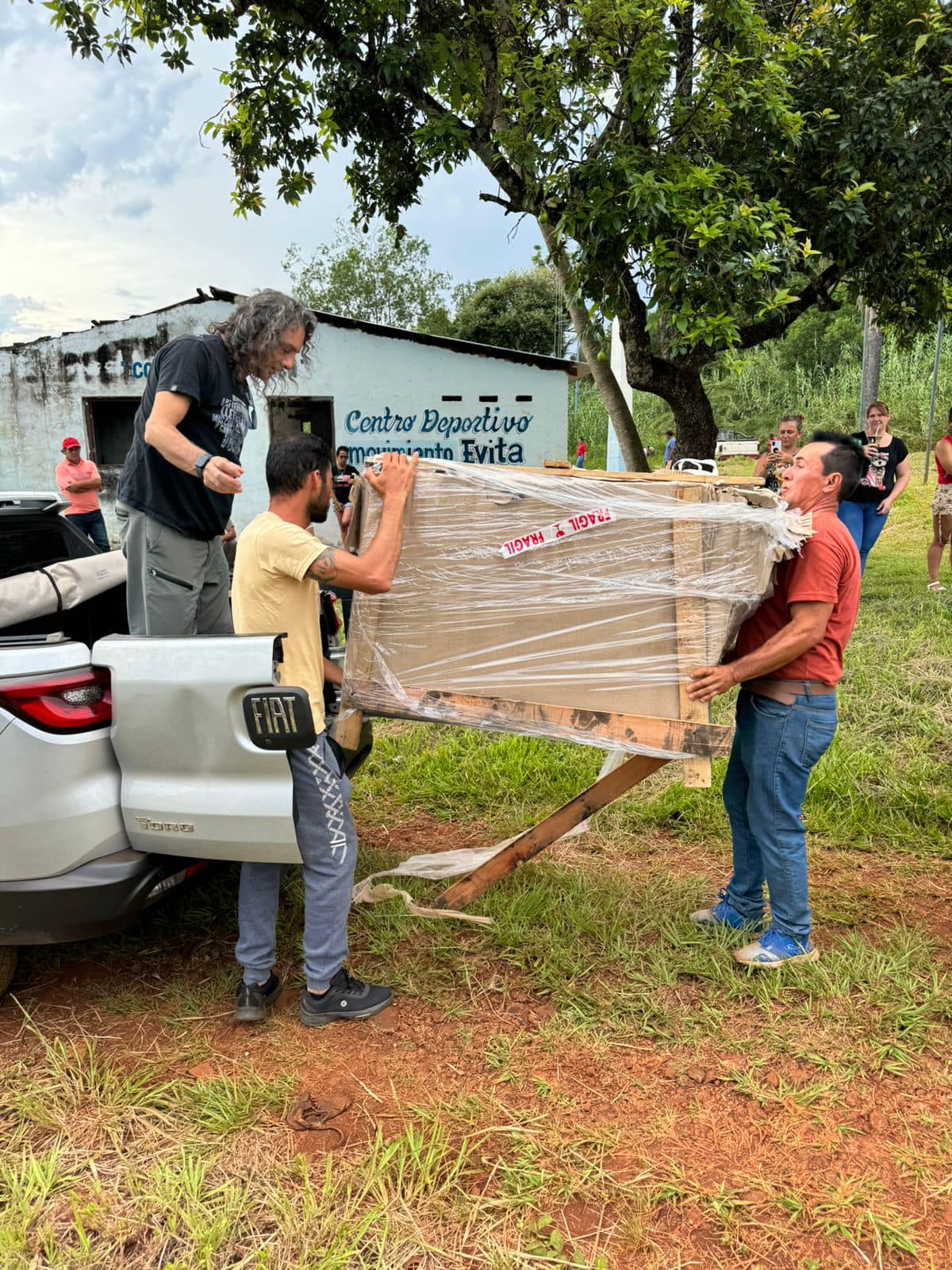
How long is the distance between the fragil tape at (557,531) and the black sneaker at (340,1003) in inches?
53.8

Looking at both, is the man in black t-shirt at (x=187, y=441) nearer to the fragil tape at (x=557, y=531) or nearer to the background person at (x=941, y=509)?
the fragil tape at (x=557, y=531)

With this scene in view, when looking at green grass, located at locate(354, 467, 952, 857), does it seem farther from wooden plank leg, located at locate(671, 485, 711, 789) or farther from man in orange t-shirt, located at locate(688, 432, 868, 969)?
wooden plank leg, located at locate(671, 485, 711, 789)

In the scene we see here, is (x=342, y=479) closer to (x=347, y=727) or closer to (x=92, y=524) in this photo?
(x=92, y=524)

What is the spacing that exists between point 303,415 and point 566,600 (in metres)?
12.4

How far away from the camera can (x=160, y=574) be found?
298 centimetres

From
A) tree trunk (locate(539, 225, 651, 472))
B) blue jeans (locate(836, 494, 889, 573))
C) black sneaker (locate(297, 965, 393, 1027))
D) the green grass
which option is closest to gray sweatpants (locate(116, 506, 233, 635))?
black sneaker (locate(297, 965, 393, 1027))

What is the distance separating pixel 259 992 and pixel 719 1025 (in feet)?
4.42

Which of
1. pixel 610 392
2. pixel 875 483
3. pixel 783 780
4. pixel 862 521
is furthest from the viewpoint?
pixel 610 392

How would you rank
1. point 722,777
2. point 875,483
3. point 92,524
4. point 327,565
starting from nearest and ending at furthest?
point 327,565, point 722,777, point 875,483, point 92,524

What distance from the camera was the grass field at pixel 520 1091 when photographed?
1.87 metres

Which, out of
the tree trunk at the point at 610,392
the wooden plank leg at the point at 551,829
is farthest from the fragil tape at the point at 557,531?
the tree trunk at the point at 610,392

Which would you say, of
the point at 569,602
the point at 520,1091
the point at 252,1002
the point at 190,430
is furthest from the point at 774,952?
the point at 190,430

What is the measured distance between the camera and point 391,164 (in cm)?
777

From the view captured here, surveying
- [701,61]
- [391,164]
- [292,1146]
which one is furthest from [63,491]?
[292,1146]
